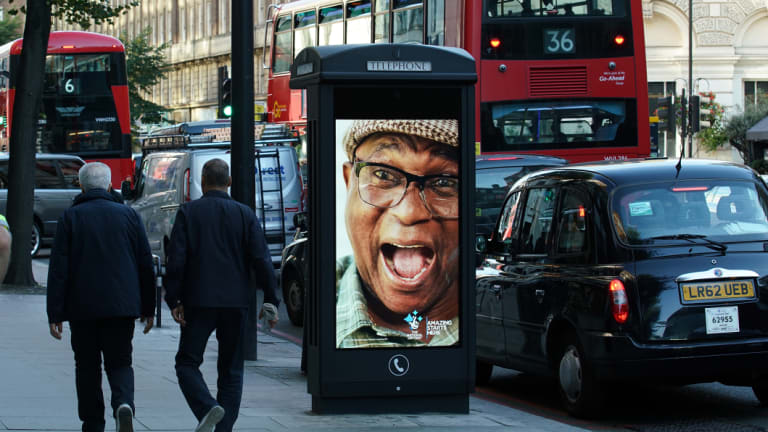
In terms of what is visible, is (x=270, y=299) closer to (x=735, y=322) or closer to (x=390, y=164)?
(x=390, y=164)

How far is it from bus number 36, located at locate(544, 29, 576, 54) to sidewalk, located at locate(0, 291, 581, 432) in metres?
6.98

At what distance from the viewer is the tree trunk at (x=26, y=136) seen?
62.0 ft

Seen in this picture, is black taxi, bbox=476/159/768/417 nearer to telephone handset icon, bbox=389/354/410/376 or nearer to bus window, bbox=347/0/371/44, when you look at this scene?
telephone handset icon, bbox=389/354/410/376

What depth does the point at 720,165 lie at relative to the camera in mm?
9391

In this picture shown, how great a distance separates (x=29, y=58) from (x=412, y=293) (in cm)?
1189

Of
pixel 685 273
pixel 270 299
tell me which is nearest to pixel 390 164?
pixel 270 299

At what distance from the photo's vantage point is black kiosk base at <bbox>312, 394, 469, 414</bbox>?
8.59 meters

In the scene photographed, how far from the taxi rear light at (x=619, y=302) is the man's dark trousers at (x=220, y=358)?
2.46 metres

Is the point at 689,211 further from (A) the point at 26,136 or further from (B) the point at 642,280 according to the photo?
(A) the point at 26,136

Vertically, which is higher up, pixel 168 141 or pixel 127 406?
pixel 168 141

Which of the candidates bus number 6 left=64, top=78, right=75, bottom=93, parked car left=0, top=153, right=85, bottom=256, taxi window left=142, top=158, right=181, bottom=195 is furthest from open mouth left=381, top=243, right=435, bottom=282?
bus number 6 left=64, top=78, right=75, bottom=93

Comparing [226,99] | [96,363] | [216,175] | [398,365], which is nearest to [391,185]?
[398,365]

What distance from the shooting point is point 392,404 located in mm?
8641

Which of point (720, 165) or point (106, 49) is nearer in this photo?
point (720, 165)
